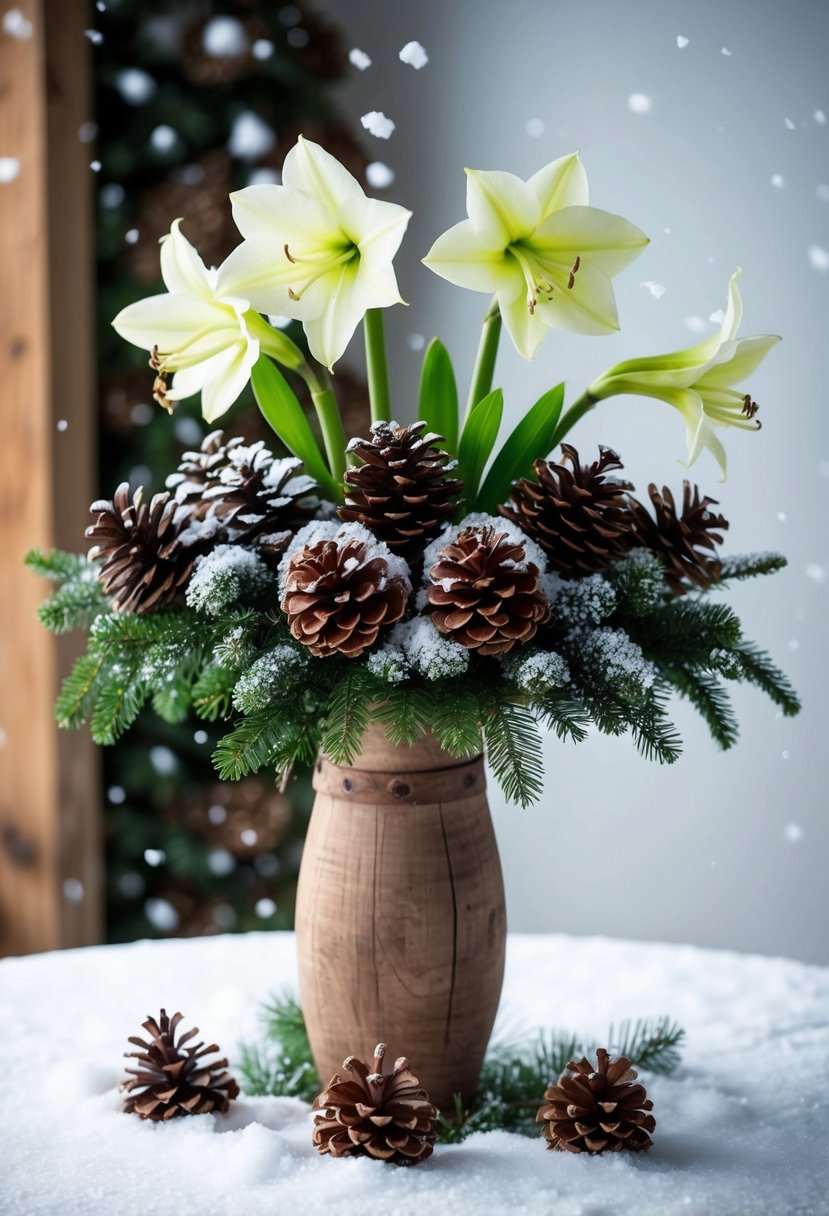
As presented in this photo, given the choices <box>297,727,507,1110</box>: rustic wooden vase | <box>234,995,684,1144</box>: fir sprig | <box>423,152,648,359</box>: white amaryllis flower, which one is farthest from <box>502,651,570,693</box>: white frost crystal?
<box>234,995,684,1144</box>: fir sprig

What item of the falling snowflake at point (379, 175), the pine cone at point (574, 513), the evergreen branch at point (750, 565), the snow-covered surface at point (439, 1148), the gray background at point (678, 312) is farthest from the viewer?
the falling snowflake at point (379, 175)

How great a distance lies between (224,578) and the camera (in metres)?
0.74

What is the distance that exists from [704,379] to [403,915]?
44 cm

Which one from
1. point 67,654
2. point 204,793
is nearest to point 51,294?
point 67,654

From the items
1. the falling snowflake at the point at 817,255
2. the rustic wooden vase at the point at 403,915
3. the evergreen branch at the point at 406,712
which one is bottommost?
the rustic wooden vase at the point at 403,915

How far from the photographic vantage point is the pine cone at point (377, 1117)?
697 millimetres

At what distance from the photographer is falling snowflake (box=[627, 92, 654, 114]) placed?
1521mm

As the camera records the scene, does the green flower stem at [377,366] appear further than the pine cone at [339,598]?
Yes

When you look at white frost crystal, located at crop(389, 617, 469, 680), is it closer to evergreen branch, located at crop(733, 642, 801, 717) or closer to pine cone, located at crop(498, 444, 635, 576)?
pine cone, located at crop(498, 444, 635, 576)

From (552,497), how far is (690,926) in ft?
3.74

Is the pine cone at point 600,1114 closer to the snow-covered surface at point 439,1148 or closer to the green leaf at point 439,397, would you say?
the snow-covered surface at point 439,1148

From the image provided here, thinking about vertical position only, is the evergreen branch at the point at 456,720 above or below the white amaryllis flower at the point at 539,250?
below

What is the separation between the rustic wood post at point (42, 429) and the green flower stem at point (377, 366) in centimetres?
110

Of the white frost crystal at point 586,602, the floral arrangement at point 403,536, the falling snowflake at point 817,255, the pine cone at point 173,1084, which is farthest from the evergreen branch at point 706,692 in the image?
the falling snowflake at point 817,255
